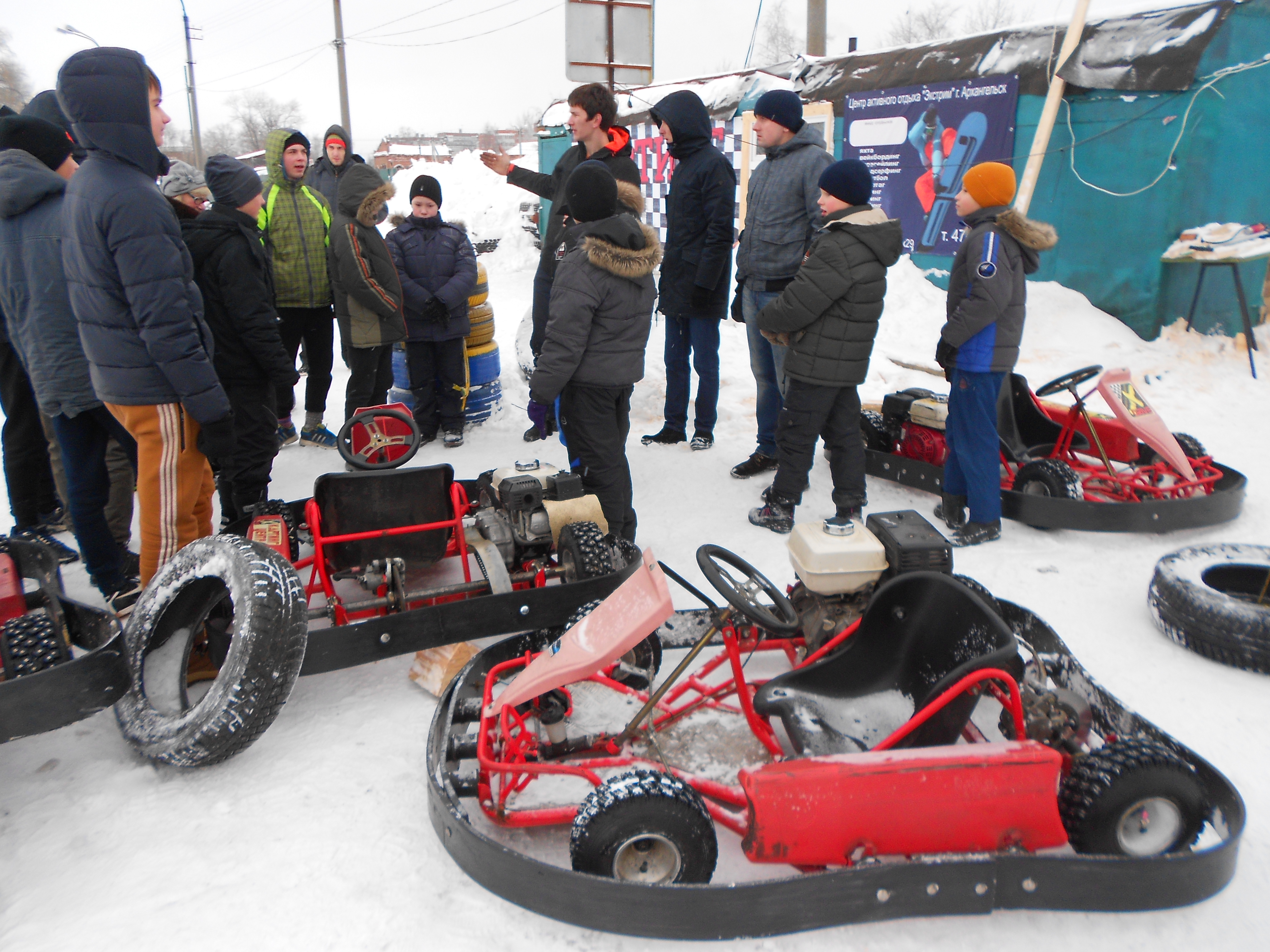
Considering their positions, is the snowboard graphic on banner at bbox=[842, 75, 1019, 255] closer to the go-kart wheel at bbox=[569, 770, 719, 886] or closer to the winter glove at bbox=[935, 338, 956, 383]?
the winter glove at bbox=[935, 338, 956, 383]

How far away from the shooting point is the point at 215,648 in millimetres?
2693

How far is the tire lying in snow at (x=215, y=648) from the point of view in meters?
2.33

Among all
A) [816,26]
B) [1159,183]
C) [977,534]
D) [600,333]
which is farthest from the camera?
[816,26]

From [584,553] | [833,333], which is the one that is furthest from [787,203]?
[584,553]

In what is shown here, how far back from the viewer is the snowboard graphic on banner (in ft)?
25.7

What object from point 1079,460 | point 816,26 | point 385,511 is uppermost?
point 816,26

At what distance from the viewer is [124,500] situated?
13.1 feet

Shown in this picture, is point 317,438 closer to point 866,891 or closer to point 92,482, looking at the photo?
point 92,482

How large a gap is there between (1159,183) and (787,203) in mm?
4529

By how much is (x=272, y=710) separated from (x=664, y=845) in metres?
1.23

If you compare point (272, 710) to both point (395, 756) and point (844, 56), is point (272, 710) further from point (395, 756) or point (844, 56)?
point (844, 56)

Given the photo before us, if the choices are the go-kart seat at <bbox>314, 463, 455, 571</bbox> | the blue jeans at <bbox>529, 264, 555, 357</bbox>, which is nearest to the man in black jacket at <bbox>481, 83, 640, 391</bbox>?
the blue jeans at <bbox>529, 264, 555, 357</bbox>

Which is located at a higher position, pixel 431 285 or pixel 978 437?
pixel 431 285

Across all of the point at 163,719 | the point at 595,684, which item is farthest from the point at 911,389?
the point at 163,719
